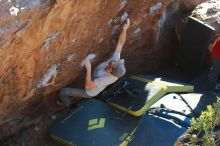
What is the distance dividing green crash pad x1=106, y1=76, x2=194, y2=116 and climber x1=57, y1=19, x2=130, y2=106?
0.27 m

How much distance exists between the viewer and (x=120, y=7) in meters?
6.58

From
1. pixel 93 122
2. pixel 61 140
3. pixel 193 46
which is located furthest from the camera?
pixel 193 46

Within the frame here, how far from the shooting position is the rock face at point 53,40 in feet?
16.6

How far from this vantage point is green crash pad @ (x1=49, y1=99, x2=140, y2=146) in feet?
20.7

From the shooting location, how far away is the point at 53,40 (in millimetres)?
5613

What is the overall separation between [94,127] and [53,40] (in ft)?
4.70

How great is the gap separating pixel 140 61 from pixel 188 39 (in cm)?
90

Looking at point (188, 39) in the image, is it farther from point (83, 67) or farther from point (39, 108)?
point (39, 108)

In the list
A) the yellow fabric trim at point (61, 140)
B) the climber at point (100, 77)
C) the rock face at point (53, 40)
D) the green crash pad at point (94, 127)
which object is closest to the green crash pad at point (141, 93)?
the green crash pad at point (94, 127)

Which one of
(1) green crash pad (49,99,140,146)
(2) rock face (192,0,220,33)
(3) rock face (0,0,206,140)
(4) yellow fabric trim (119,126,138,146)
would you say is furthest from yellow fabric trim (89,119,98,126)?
(2) rock face (192,0,220,33)

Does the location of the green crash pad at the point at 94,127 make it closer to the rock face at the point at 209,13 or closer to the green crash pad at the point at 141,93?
the green crash pad at the point at 141,93

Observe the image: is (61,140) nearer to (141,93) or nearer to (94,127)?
(94,127)

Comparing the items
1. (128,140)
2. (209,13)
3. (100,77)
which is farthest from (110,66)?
(209,13)

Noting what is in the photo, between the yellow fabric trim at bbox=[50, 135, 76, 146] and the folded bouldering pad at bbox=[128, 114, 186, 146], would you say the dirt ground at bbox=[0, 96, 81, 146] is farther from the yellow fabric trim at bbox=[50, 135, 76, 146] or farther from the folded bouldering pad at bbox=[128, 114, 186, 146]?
the folded bouldering pad at bbox=[128, 114, 186, 146]
